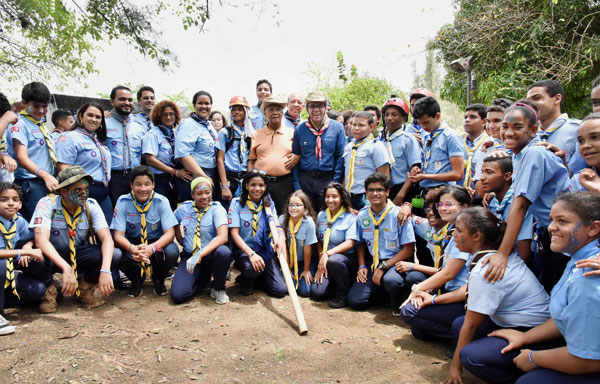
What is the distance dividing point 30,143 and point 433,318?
4.44 meters

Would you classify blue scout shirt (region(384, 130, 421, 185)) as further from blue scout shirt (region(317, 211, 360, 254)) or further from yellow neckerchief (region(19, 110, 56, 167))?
yellow neckerchief (region(19, 110, 56, 167))

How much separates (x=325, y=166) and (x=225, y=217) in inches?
53.6

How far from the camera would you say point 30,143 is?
4461mm

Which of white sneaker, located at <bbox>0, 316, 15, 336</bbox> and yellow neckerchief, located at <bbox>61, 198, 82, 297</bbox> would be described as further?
yellow neckerchief, located at <bbox>61, 198, 82, 297</bbox>

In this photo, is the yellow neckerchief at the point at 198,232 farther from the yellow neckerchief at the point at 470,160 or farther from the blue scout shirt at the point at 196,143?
the yellow neckerchief at the point at 470,160

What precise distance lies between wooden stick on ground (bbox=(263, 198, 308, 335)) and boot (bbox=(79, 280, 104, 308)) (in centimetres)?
191

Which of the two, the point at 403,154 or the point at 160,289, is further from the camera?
the point at 403,154

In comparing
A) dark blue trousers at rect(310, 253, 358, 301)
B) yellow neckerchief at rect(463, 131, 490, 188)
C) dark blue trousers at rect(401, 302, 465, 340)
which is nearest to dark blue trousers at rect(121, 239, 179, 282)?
dark blue trousers at rect(310, 253, 358, 301)

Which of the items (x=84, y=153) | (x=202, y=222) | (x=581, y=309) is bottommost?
(x=581, y=309)

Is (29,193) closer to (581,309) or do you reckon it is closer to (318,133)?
(318,133)

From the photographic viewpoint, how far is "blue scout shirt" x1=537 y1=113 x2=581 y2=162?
3.10m

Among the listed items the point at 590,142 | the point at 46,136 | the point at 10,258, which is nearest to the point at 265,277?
the point at 10,258

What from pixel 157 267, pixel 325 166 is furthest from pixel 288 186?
pixel 157 267

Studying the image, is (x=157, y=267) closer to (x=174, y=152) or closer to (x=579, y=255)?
(x=174, y=152)
